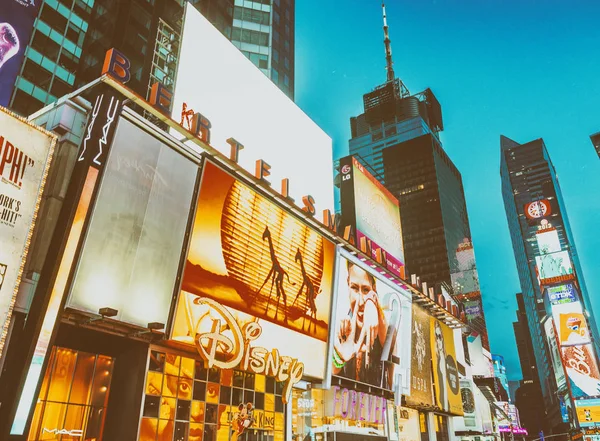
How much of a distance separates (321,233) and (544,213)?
96.6 meters

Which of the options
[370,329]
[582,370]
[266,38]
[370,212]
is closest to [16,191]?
[370,329]

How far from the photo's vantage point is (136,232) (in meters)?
18.6

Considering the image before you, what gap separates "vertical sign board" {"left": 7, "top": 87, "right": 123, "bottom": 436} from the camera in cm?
1443

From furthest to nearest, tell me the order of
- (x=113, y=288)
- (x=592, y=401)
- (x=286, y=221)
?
(x=592, y=401), (x=286, y=221), (x=113, y=288)

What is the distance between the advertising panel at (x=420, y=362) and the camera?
4006 centimetres

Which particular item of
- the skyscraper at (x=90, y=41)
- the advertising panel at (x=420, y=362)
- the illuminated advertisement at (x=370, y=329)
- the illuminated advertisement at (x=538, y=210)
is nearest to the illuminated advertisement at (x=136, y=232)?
the illuminated advertisement at (x=370, y=329)

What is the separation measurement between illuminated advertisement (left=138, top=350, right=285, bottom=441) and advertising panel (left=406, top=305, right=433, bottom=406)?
17708 mm

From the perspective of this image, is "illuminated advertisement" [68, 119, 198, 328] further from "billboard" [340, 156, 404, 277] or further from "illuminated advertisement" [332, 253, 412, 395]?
"billboard" [340, 156, 404, 277]

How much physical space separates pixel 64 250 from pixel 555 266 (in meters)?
105

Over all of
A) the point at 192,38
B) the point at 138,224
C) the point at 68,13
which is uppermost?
the point at 68,13

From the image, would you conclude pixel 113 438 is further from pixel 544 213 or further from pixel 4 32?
pixel 544 213

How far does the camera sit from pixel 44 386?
58.0 feet

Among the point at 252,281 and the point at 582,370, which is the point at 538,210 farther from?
the point at 252,281

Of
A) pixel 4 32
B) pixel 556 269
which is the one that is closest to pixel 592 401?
pixel 556 269
